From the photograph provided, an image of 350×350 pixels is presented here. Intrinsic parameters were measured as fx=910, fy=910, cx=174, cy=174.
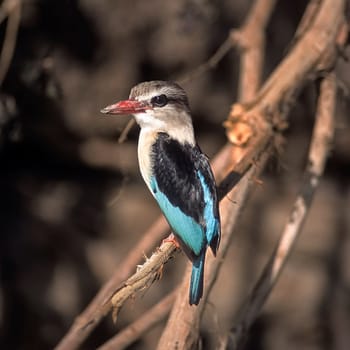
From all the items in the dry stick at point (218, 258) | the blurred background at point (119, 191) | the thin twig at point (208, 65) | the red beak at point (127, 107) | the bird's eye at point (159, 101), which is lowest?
the blurred background at point (119, 191)

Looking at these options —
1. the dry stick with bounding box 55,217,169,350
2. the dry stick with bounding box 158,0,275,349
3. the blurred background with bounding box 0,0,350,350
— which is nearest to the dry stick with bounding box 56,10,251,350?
the dry stick with bounding box 55,217,169,350

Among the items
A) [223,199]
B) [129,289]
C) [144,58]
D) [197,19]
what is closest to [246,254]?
[144,58]

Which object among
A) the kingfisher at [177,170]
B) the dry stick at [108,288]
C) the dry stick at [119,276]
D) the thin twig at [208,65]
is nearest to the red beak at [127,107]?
the kingfisher at [177,170]

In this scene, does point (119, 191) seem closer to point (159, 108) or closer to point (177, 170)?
point (159, 108)

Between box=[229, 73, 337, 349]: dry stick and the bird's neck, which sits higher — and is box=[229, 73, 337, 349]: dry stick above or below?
below

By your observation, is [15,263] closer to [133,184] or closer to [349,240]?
[133,184]

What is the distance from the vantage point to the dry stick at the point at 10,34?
13.4ft

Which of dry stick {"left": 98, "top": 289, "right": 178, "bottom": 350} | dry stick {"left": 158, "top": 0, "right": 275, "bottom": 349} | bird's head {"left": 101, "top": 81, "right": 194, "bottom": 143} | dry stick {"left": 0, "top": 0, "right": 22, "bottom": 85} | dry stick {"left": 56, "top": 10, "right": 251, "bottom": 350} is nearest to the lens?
dry stick {"left": 158, "top": 0, "right": 275, "bottom": 349}

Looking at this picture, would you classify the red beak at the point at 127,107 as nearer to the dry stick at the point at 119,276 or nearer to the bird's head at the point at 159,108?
the bird's head at the point at 159,108

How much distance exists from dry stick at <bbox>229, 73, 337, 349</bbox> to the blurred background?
2.42 feet

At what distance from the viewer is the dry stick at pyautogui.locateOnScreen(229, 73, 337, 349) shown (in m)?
3.74

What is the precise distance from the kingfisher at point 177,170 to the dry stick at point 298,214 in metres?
0.64

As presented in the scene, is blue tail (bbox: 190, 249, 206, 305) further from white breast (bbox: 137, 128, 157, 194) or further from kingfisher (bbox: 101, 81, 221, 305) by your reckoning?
white breast (bbox: 137, 128, 157, 194)

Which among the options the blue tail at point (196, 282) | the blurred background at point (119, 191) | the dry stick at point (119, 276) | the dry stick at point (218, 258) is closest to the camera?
the blue tail at point (196, 282)
